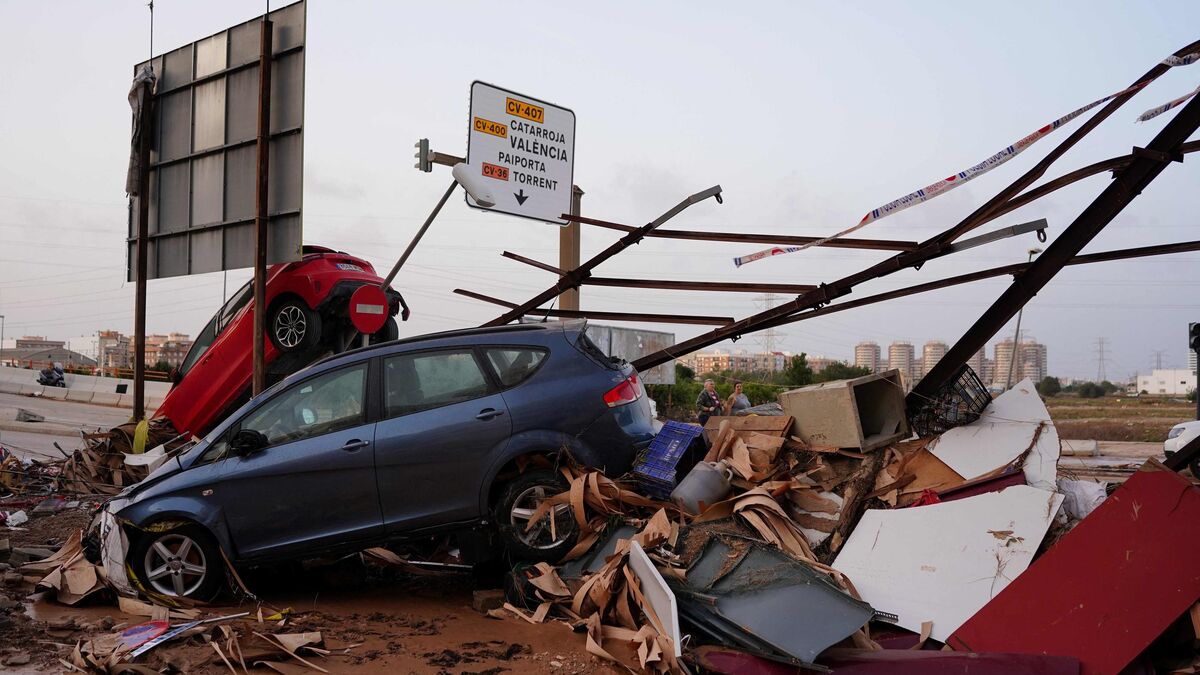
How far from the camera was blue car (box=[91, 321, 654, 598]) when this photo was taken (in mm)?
6531

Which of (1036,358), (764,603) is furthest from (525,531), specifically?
(1036,358)

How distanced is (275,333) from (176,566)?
5384 mm

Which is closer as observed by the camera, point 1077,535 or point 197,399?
point 1077,535

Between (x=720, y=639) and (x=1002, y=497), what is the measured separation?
226 cm

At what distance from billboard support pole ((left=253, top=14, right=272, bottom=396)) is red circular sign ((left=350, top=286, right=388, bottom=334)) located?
3.76ft

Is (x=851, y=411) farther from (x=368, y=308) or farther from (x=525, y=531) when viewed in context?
(x=368, y=308)

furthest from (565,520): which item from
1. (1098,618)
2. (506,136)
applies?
(506,136)

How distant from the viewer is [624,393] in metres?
7.00

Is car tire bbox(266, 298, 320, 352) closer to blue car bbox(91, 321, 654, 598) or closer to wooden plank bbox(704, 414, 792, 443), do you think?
blue car bbox(91, 321, 654, 598)

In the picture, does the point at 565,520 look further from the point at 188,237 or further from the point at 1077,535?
the point at 188,237

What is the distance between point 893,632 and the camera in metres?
5.38

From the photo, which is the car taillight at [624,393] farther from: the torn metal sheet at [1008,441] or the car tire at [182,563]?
the car tire at [182,563]

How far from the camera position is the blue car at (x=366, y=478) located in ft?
21.4

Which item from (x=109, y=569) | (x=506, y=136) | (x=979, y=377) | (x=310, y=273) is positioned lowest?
(x=109, y=569)
